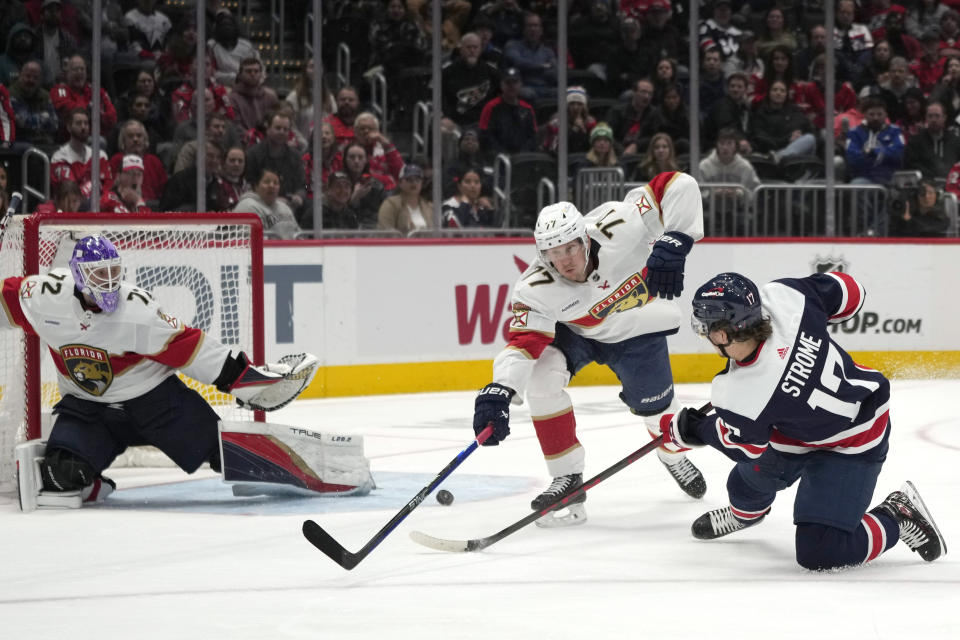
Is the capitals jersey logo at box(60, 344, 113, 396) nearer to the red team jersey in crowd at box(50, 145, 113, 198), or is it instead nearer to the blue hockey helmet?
the blue hockey helmet

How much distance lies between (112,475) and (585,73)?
15.3 ft

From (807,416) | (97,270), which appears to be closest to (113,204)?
(97,270)

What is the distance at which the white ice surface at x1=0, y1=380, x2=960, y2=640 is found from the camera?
2.97 metres

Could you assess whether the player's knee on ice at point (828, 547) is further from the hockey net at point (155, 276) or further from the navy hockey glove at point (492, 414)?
the hockey net at point (155, 276)

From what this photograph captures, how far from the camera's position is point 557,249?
13.2 ft

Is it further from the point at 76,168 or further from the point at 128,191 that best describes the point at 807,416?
the point at 76,168

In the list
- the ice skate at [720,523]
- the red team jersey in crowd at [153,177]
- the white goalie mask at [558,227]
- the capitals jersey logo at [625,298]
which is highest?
the red team jersey in crowd at [153,177]

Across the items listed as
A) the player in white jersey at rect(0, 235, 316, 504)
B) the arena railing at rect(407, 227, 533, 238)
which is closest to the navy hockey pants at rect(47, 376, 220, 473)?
the player in white jersey at rect(0, 235, 316, 504)

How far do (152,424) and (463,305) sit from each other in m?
3.45

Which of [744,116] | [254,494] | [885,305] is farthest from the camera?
[744,116]

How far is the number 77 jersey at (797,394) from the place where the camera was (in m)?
3.28

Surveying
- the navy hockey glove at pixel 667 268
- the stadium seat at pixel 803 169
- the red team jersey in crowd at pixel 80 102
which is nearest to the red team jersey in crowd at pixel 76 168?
the red team jersey in crowd at pixel 80 102

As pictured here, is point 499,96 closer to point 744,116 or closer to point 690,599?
point 744,116

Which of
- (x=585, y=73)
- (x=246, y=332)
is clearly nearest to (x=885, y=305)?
(x=585, y=73)
